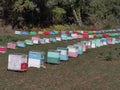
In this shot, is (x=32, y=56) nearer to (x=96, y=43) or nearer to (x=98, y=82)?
(x=98, y=82)

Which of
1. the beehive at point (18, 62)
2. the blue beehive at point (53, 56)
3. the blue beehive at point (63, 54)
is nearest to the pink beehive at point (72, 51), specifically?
the blue beehive at point (63, 54)

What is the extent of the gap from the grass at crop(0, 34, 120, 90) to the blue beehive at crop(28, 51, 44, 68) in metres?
0.42

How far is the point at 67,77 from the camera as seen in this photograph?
16641 mm

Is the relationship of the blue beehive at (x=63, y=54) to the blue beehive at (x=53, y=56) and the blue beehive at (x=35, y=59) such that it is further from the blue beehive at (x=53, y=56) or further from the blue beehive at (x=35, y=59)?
the blue beehive at (x=35, y=59)

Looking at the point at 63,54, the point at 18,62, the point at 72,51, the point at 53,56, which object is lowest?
the point at 72,51

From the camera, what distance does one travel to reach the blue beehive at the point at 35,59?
1852 cm

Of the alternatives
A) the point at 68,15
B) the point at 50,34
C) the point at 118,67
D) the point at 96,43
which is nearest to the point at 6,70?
the point at 118,67

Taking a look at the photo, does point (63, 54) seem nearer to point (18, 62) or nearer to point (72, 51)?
point (72, 51)

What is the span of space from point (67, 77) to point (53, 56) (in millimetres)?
3598

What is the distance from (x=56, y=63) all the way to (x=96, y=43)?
36.5 feet

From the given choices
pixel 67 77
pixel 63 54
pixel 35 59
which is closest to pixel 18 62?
pixel 35 59

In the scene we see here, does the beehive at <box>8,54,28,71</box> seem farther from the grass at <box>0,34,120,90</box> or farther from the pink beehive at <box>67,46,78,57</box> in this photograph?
the pink beehive at <box>67,46,78,57</box>

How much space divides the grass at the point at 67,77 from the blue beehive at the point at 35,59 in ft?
1.37

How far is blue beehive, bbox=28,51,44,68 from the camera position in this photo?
18.5 meters
